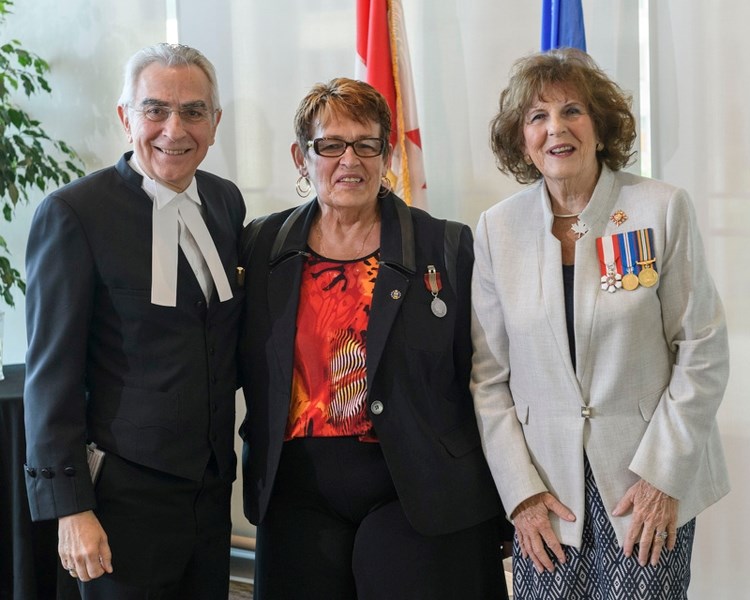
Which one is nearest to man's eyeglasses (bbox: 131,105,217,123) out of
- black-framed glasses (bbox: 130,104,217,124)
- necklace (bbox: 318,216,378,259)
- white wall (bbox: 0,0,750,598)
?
black-framed glasses (bbox: 130,104,217,124)

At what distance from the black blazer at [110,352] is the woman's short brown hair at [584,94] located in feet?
2.69

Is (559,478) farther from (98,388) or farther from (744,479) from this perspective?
(744,479)

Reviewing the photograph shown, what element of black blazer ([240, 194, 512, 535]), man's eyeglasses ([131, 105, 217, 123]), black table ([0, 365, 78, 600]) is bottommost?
black table ([0, 365, 78, 600])

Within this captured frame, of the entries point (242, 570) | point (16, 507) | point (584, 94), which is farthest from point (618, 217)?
point (242, 570)

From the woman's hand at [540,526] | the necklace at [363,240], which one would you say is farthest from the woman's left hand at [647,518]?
the necklace at [363,240]

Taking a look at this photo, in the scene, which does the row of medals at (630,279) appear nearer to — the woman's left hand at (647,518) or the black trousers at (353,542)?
Result: the woman's left hand at (647,518)

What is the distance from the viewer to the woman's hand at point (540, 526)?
6.13ft

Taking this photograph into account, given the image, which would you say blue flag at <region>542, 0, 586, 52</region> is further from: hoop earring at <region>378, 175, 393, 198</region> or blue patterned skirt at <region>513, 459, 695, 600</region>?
blue patterned skirt at <region>513, 459, 695, 600</region>

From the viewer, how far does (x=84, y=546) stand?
1.79 metres

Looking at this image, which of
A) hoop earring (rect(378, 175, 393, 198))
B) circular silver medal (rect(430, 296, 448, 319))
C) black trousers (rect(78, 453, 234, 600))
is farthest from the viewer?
hoop earring (rect(378, 175, 393, 198))

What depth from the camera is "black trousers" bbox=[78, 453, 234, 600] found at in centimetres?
188

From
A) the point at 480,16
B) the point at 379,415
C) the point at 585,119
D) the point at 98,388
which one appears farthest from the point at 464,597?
the point at 480,16

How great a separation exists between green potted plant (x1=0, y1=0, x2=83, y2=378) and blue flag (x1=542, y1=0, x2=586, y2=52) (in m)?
2.05

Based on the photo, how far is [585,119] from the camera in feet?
6.14
